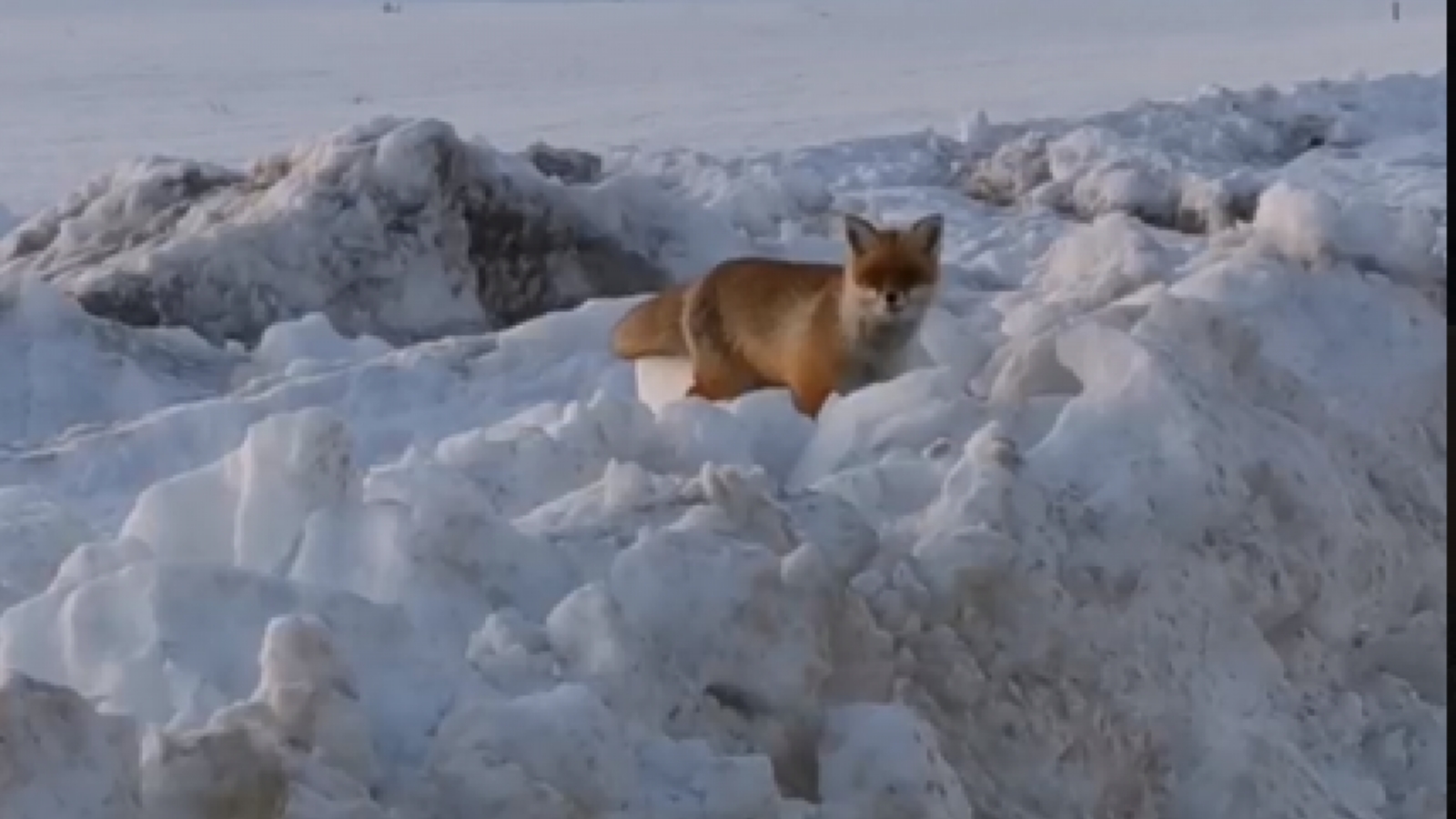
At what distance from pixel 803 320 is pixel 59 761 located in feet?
17.1

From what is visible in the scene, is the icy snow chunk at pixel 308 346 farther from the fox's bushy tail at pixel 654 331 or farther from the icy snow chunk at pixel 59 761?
the icy snow chunk at pixel 59 761

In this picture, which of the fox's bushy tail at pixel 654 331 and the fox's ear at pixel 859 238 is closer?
the fox's ear at pixel 859 238

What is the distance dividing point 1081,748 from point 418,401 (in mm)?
3761

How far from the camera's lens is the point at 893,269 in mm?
8078

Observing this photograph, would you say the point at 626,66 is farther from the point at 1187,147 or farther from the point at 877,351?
the point at 877,351

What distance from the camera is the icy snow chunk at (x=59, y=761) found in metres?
3.19

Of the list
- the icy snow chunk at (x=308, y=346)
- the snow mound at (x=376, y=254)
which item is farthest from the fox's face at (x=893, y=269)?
the snow mound at (x=376, y=254)

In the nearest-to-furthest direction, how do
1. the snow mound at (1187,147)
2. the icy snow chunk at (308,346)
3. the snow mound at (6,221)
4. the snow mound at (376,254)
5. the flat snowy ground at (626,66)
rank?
1. the icy snow chunk at (308,346)
2. the snow mound at (376,254)
3. the snow mound at (1187,147)
4. the snow mound at (6,221)
5. the flat snowy ground at (626,66)

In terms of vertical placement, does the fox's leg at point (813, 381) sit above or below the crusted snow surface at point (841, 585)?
below

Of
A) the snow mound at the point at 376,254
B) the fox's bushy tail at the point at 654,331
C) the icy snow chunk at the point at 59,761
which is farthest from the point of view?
the snow mound at the point at 376,254

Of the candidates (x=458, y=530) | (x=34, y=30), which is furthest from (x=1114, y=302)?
(x=34, y=30)

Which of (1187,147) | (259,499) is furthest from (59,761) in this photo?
(1187,147)

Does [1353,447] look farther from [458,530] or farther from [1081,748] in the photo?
[458,530]

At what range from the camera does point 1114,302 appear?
6.51 metres
